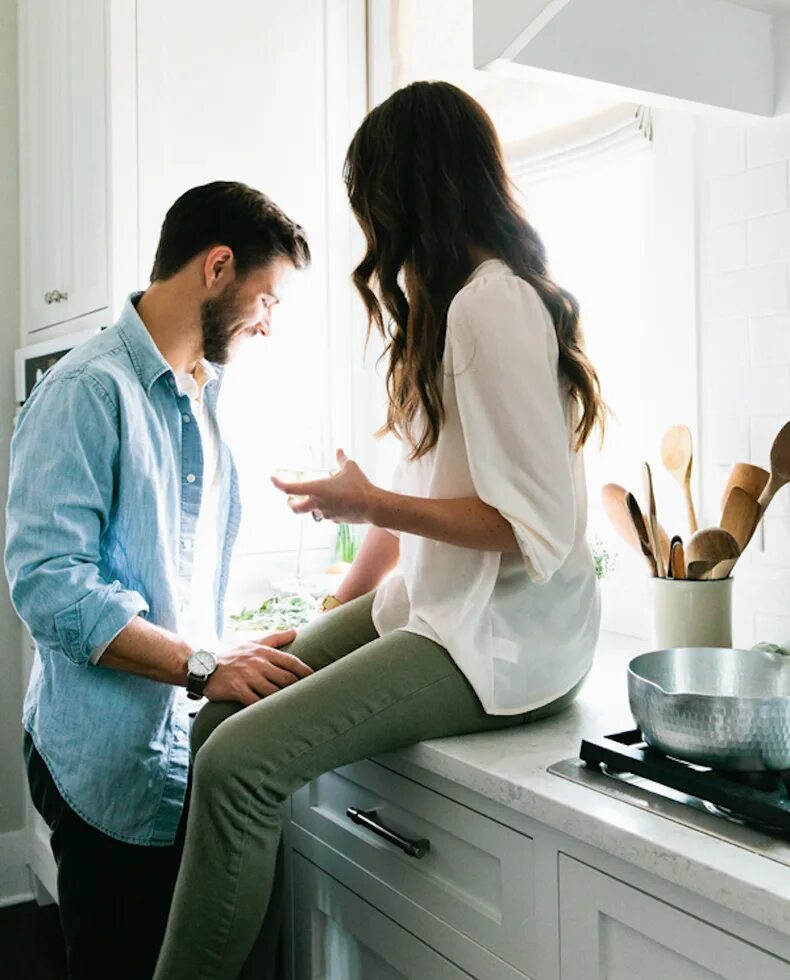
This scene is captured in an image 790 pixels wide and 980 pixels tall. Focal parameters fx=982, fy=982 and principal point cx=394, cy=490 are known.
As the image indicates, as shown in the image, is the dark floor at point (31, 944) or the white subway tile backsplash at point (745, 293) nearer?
the white subway tile backsplash at point (745, 293)

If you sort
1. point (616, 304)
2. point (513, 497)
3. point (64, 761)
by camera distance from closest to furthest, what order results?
point (513, 497) < point (64, 761) < point (616, 304)

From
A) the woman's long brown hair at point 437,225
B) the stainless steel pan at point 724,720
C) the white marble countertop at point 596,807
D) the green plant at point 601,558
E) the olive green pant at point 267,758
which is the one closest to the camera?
the white marble countertop at point 596,807

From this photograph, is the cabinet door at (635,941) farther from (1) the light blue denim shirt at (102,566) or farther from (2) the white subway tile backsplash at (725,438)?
(2) the white subway tile backsplash at (725,438)

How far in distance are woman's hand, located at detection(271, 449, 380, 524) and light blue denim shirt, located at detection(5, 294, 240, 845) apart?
0.34 meters

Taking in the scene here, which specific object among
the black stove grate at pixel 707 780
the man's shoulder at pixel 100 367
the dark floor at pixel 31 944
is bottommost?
the dark floor at pixel 31 944

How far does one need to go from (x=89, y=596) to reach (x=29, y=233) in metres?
1.50

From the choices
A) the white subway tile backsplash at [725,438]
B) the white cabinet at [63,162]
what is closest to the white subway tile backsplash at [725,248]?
the white subway tile backsplash at [725,438]

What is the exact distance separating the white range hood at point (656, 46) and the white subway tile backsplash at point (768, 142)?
0.03m

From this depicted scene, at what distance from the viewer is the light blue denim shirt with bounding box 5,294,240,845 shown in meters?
1.38

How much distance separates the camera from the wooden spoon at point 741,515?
1.50 m

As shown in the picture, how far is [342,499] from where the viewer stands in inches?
48.8

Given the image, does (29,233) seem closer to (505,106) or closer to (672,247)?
(505,106)

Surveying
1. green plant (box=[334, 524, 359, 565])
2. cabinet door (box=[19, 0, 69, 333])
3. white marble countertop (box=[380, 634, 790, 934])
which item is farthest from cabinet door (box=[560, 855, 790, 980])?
cabinet door (box=[19, 0, 69, 333])

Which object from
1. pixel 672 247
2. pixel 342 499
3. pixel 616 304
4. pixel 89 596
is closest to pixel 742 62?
pixel 672 247
